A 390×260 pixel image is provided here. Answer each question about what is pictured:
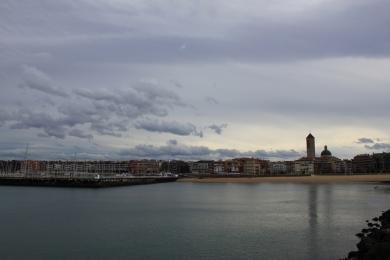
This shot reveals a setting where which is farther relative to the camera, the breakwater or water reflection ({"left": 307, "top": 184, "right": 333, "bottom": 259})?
the breakwater

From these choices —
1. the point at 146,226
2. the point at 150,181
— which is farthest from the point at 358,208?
the point at 150,181

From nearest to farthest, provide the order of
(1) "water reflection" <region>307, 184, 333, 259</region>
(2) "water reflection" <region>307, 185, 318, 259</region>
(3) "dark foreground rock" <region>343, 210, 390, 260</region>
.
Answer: (3) "dark foreground rock" <region>343, 210, 390, 260</region> < (2) "water reflection" <region>307, 185, 318, 259</region> < (1) "water reflection" <region>307, 184, 333, 259</region>

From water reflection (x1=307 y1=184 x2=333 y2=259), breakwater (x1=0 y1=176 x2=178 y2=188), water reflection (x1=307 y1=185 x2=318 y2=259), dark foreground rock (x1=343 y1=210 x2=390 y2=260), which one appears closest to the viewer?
dark foreground rock (x1=343 y1=210 x2=390 y2=260)

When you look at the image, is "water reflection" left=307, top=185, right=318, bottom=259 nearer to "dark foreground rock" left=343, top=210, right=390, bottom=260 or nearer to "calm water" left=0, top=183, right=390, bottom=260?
"calm water" left=0, top=183, right=390, bottom=260

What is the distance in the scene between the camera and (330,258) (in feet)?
83.7

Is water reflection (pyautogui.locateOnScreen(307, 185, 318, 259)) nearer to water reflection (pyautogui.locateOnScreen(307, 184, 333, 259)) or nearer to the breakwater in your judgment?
water reflection (pyautogui.locateOnScreen(307, 184, 333, 259))

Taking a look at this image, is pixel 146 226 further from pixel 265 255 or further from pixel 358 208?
pixel 358 208

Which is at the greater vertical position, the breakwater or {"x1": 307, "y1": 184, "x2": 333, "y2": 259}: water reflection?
the breakwater

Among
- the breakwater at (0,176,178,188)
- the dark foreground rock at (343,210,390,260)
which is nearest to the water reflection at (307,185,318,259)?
the dark foreground rock at (343,210,390,260)

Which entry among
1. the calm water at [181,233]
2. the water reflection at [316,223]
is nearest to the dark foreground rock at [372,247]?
the calm water at [181,233]

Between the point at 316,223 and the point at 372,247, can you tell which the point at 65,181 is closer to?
the point at 316,223

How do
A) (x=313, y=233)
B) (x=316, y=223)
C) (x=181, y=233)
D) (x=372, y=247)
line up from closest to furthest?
(x=372, y=247) < (x=313, y=233) < (x=181, y=233) < (x=316, y=223)

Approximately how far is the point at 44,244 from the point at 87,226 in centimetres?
843

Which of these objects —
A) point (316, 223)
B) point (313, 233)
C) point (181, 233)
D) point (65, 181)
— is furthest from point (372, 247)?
point (65, 181)
